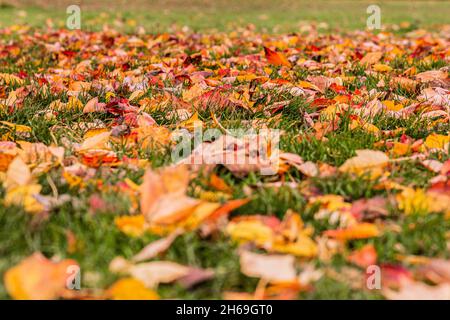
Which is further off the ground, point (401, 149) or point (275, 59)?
point (275, 59)

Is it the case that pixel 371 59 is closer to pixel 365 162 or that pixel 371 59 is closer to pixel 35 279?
pixel 365 162

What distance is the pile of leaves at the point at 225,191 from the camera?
4.55 feet

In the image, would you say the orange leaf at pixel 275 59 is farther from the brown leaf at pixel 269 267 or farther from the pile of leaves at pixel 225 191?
the brown leaf at pixel 269 267

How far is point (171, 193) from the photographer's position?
64.0 inches

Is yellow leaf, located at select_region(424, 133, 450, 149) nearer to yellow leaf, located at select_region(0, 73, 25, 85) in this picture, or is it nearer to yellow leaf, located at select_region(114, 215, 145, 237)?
yellow leaf, located at select_region(114, 215, 145, 237)

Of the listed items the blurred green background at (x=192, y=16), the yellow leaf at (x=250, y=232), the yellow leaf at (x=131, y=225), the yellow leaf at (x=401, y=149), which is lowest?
the yellow leaf at (x=250, y=232)

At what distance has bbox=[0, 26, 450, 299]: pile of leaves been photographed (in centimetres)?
139

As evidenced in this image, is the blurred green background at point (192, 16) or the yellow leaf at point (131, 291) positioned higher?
the blurred green background at point (192, 16)

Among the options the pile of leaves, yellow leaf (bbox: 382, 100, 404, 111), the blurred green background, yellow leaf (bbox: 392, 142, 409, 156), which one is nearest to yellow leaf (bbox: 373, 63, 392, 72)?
the pile of leaves

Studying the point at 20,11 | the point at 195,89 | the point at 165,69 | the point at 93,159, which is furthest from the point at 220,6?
the point at 93,159

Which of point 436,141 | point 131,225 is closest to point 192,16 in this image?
point 436,141

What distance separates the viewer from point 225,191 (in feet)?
6.13

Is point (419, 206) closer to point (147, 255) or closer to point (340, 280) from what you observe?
point (340, 280)

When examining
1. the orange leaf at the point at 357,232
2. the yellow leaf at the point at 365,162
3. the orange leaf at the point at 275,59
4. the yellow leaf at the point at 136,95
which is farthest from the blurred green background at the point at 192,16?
the orange leaf at the point at 357,232
